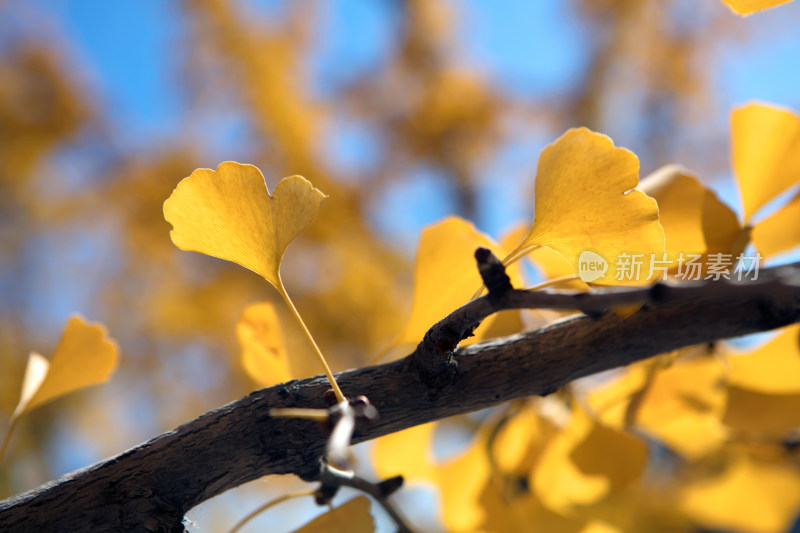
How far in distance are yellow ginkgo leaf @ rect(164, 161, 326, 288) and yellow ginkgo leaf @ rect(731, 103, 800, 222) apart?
15 centimetres

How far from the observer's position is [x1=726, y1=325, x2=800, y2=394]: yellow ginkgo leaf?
196 millimetres

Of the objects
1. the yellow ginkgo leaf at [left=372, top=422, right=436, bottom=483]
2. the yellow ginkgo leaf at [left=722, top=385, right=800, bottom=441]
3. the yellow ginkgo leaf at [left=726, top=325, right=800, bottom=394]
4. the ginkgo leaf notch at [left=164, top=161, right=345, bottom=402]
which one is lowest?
the yellow ginkgo leaf at [left=722, top=385, right=800, bottom=441]

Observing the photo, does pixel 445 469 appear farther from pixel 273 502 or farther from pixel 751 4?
pixel 751 4

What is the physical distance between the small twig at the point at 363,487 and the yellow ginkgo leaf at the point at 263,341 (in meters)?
0.03

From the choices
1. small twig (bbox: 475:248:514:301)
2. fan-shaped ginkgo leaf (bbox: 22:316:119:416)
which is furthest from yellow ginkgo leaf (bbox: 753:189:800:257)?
fan-shaped ginkgo leaf (bbox: 22:316:119:416)

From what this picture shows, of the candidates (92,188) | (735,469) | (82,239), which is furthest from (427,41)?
(735,469)

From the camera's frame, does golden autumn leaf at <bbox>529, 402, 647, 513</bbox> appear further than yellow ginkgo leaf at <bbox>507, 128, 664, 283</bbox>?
Yes

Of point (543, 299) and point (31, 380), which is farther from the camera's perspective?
point (31, 380)

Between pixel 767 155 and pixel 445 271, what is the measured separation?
119 millimetres

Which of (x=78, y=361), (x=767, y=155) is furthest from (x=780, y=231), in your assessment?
(x=78, y=361)

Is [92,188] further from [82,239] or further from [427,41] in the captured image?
[427,41]

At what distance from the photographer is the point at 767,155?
0.17m

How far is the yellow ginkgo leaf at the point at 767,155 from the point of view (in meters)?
0.17

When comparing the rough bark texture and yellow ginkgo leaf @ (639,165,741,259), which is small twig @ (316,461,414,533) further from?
yellow ginkgo leaf @ (639,165,741,259)
